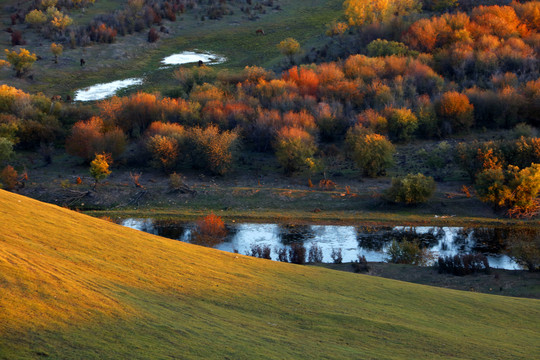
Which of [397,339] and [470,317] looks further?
[470,317]

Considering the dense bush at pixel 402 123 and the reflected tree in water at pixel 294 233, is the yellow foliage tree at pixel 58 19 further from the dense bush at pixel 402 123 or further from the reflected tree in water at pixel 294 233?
the reflected tree in water at pixel 294 233

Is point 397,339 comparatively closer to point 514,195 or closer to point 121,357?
point 121,357

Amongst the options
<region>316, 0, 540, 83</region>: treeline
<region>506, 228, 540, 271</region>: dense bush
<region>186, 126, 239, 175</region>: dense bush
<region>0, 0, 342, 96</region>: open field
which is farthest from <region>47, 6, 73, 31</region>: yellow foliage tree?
<region>506, 228, 540, 271</region>: dense bush

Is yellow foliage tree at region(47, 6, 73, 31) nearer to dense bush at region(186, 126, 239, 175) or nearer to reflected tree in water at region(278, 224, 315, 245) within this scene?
dense bush at region(186, 126, 239, 175)

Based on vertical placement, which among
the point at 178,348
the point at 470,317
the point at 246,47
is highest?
the point at 178,348

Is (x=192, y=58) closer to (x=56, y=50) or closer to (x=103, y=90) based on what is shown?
(x=103, y=90)

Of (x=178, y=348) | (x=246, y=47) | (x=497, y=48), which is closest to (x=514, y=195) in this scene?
(x=178, y=348)
